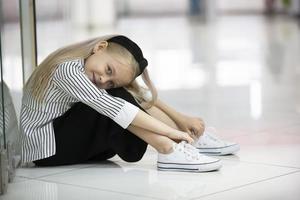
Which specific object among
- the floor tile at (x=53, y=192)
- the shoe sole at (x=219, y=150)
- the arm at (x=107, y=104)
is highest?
the arm at (x=107, y=104)

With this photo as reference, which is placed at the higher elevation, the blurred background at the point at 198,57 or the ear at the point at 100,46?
the ear at the point at 100,46

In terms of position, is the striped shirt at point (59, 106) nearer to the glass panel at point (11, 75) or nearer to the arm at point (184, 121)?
the glass panel at point (11, 75)

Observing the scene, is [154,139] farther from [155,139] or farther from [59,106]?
[59,106]

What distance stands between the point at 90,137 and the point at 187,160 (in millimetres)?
383

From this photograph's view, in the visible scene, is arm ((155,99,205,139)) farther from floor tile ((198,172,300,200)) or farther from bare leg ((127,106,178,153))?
floor tile ((198,172,300,200))

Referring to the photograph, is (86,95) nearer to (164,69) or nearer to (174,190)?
(174,190)

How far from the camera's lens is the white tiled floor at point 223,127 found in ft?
9.29

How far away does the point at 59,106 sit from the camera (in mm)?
3166

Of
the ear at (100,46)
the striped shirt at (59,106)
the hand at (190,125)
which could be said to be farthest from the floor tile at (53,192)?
the hand at (190,125)

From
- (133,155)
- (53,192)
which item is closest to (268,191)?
(133,155)

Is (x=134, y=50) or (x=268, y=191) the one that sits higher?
(x=134, y=50)

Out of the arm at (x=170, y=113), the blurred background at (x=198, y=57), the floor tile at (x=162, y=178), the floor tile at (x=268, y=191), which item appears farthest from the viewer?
the blurred background at (x=198, y=57)

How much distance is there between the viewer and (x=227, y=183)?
115 inches

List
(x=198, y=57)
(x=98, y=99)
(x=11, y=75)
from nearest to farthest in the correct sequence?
(x=98, y=99)
(x=11, y=75)
(x=198, y=57)
